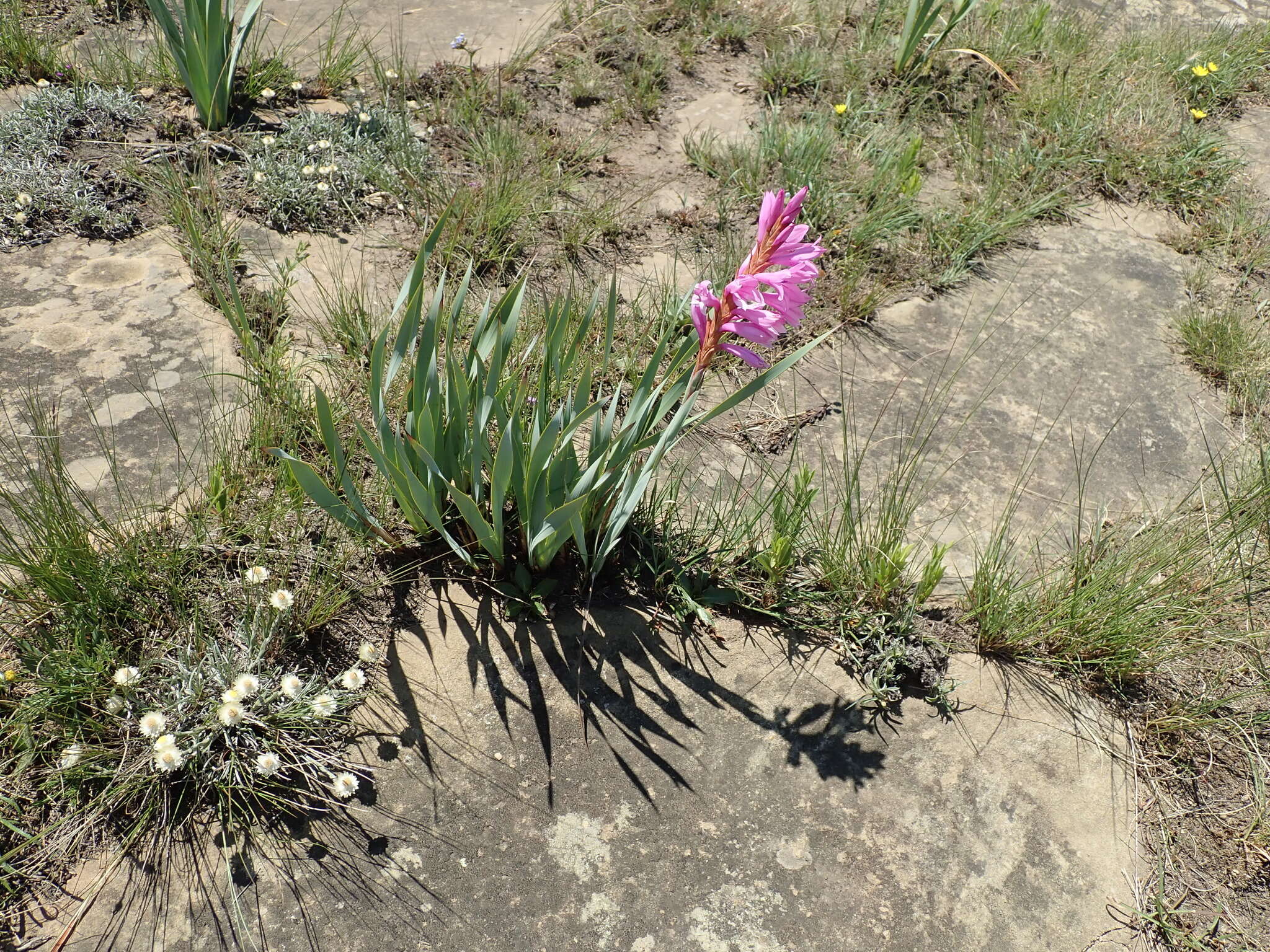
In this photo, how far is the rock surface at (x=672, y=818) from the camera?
70.1 inches

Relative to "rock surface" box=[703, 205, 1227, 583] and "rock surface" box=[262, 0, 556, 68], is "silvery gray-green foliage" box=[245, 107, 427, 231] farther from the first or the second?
"rock surface" box=[703, 205, 1227, 583]

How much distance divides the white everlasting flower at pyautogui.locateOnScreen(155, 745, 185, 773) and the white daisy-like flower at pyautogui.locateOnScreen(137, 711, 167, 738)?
43 millimetres

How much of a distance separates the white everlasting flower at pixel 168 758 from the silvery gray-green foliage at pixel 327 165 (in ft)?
6.86

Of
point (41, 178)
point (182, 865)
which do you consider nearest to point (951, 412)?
point (182, 865)

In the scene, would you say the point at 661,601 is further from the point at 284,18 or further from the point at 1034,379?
the point at 284,18

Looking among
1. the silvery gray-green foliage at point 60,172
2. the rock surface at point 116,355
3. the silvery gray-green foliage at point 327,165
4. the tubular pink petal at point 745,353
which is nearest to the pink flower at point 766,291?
the tubular pink petal at point 745,353

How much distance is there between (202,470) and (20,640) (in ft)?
2.14

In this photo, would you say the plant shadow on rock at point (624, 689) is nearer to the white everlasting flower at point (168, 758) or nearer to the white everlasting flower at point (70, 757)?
the white everlasting flower at point (168, 758)

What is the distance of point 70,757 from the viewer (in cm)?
181

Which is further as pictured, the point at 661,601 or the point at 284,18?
the point at 284,18

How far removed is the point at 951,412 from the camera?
3.03 meters

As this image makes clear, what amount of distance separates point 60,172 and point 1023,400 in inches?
136

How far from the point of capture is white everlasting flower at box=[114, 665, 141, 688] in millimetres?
1868

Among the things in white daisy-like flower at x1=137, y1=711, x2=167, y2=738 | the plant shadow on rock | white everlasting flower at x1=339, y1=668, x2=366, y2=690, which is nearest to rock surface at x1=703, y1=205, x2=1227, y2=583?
the plant shadow on rock
